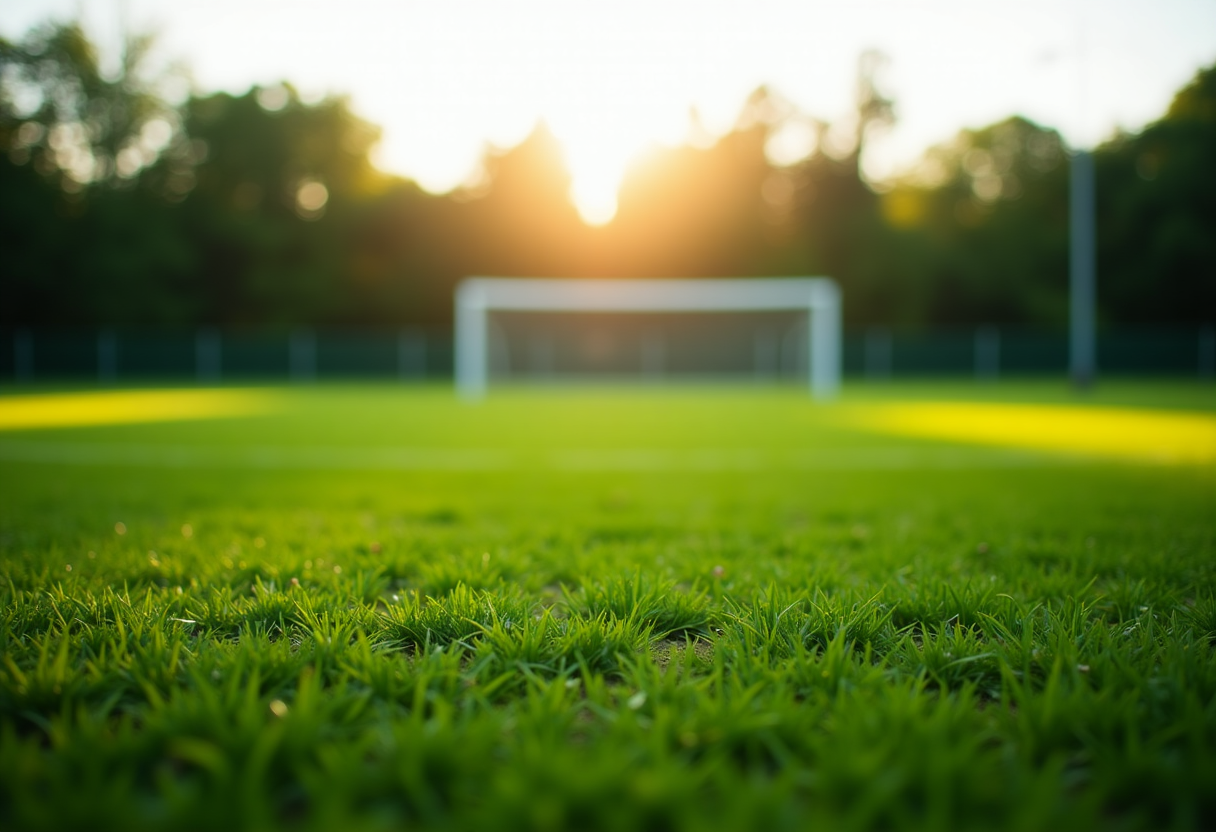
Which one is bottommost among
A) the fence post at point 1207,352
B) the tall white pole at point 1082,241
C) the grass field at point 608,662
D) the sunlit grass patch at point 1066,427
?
the sunlit grass patch at point 1066,427

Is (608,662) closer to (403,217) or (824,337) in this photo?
(824,337)

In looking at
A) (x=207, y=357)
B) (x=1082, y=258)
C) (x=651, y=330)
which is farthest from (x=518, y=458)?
(x=207, y=357)

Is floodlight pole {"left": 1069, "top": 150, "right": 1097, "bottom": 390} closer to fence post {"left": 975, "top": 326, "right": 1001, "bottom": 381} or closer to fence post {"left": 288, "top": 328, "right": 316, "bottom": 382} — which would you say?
fence post {"left": 975, "top": 326, "right": 1001, "bottom": 381}

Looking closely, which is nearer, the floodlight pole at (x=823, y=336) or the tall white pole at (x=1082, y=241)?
the tall white pole at (x=1082, y=241)

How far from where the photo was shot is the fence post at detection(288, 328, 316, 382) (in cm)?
2681

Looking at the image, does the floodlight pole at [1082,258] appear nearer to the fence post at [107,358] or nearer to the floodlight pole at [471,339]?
the floodlight pole at [471,339]

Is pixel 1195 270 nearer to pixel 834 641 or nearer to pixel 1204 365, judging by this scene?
pixel 1204 365

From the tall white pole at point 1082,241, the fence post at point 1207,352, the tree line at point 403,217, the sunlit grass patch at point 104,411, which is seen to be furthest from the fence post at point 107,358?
the fence post at point 1207,352

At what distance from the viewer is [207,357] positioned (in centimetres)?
2625

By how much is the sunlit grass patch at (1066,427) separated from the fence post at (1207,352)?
55.2ft

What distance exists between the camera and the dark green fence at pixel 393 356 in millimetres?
24969

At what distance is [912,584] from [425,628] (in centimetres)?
152

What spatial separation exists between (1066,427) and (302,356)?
2512 centimetres

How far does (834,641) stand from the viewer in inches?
66.1
